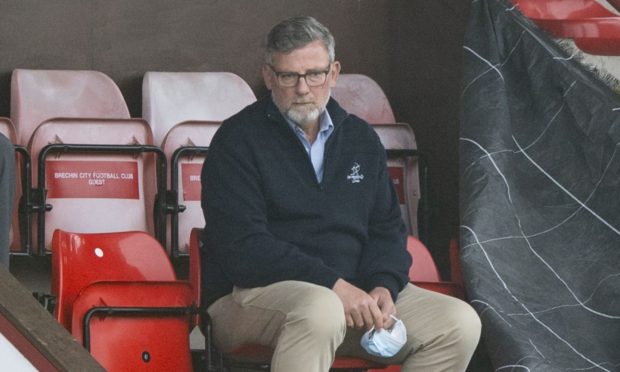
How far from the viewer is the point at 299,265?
306cm

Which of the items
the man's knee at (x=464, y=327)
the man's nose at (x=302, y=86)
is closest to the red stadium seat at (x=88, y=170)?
the man's nose at (x=302, y=86)

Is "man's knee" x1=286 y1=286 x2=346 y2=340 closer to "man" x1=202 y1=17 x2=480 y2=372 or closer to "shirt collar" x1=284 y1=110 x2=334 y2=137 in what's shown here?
"man" x1=202 y1=17 x2=480 y2=372

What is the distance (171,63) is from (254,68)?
0.32 meters

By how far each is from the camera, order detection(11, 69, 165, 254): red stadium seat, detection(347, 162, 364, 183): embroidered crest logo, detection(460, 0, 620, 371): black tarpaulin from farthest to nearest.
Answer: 1. detection(11, 69, 165, 254): red stadium seat
2. detection(460, 0, 620, 371): black tarpaulin
3. detection(347, 162, 364, 183): embroidered crest logo

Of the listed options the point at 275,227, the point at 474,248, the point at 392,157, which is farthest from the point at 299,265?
the point at 392,157

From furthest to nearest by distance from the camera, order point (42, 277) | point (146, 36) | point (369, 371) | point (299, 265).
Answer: point (146, 36) < point (42, 277) < point (369, 371) < point (299, 265)

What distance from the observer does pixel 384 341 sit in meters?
2.99

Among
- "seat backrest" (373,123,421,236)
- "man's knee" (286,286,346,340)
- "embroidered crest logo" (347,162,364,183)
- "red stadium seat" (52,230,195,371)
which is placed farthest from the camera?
"seat backrest" (373,123,421,236)

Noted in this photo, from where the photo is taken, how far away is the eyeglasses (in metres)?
3.21

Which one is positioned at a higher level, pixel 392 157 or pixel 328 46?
pixel 328 46

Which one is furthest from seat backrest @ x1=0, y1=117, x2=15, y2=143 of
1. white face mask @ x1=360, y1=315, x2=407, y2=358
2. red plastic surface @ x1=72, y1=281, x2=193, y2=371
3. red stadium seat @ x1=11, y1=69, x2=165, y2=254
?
white face mask @ x1=360, y1=315, x2=407, y2=358

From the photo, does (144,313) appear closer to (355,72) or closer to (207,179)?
(207,179)

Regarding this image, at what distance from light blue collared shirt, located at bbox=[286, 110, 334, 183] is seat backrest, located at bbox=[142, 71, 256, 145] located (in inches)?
45.2

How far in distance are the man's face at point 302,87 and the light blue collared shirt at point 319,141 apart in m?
0.03
